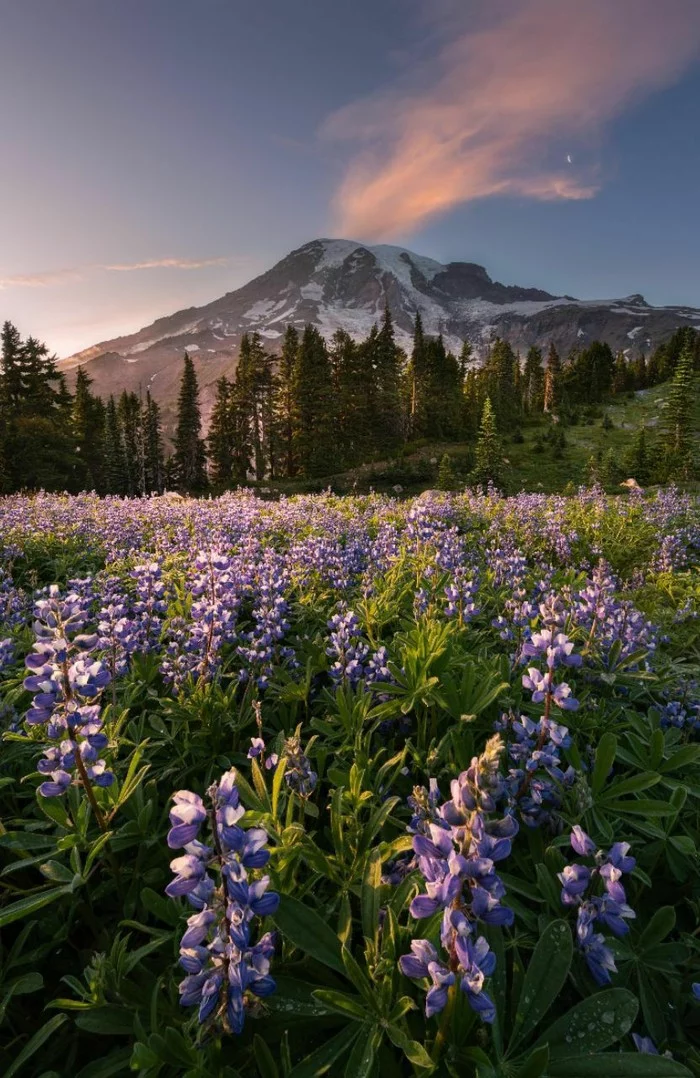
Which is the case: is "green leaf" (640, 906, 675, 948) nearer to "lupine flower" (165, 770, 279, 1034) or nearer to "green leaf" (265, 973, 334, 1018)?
"green leaf" (265, 973, 334, 1018)

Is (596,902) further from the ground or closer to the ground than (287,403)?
closer to the ground

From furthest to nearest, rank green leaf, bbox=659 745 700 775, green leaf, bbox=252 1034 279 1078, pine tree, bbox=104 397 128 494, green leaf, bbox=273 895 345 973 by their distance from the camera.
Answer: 1. pine tree, bbox=104 397 128 494
2. green leaf, bbox=659 745 700 775
3. green leaf, bbox=273 895 345 973
4. green leaf, bbox=252 1034 279 1078

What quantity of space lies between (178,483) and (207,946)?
212 ft

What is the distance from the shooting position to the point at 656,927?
193 cm

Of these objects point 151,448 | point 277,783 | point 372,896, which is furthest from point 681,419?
point 151,448

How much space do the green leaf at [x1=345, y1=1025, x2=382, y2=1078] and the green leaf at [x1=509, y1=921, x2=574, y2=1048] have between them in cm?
39

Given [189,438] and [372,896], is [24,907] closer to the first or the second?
[372,896]

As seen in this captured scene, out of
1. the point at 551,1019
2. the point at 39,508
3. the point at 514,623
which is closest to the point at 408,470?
the point at 39,508

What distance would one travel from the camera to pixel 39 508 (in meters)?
13.6

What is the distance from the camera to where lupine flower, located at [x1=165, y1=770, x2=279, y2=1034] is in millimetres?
1261

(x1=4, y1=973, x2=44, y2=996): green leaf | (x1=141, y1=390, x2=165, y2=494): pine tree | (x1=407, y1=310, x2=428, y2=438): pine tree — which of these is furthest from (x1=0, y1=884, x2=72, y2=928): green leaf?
(x1=141, y1=390, x2=165, y2=494): pine tree

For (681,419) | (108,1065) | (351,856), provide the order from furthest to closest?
(681,419) → (351,856) → (108,1065)

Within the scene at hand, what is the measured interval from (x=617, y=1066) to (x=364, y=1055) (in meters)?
0.69

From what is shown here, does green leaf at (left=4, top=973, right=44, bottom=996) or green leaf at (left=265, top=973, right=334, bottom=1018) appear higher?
green leaf at (left=265, top=973, right=334, bottom=1018)
